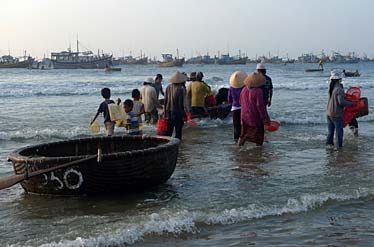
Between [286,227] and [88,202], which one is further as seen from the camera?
[88,202]

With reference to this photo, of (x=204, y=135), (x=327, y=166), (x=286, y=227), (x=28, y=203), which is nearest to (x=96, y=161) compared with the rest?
(x=28, y=203)

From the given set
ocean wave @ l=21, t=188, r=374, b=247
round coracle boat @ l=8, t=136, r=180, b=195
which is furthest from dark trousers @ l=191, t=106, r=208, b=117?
ocean wave @ l=21, t=188, r=374, b=247

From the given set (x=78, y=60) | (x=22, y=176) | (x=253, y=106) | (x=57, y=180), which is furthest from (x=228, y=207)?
(x=78, y=60)

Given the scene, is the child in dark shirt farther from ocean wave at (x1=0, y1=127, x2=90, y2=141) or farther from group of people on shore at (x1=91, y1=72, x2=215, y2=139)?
ocean wave at (x1=0, y1=127, x2=90, y2=141)

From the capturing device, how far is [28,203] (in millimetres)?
7234

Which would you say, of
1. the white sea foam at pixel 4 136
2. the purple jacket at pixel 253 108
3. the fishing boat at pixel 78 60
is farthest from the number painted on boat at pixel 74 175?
the fishing boat at pixel 78 60

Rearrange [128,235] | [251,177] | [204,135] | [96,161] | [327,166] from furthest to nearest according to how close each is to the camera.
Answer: [204,135] < [327,166] < [251,177] < [96,161] < [128,235]

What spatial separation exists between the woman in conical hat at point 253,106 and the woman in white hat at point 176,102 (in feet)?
3.57

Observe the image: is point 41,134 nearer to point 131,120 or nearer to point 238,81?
point 131,120

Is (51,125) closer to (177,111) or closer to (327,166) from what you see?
(177,111)

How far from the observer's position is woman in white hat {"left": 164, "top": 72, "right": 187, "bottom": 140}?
36.1 feet

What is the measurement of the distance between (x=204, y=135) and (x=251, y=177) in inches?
209

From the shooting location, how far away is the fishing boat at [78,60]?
90.4 m

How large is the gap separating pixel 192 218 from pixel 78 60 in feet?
293
